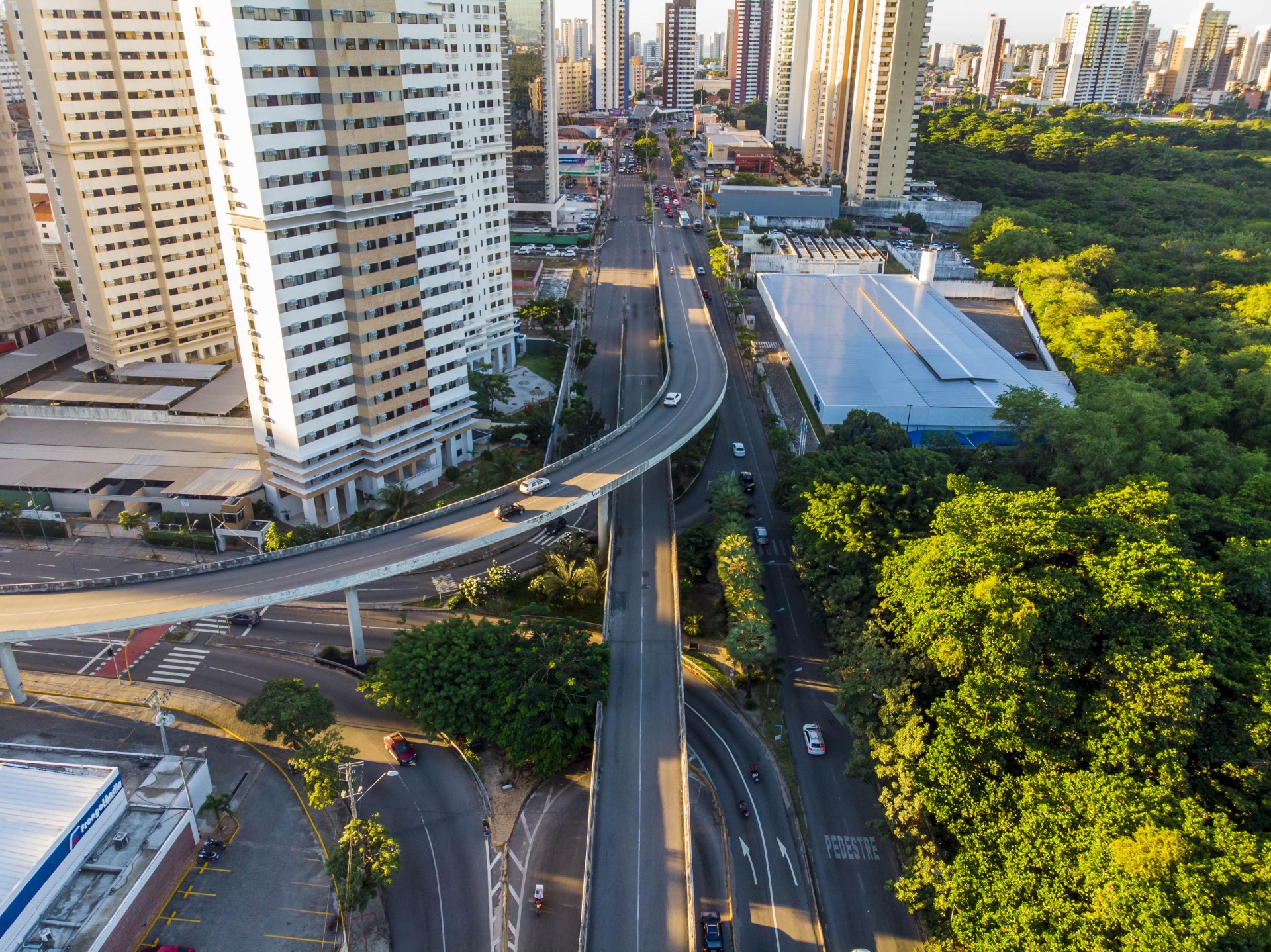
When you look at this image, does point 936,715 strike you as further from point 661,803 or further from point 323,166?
point 323,166

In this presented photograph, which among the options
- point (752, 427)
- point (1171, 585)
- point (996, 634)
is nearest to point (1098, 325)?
point (752, 427)

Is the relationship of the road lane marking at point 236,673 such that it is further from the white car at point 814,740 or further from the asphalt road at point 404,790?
the white car at point 814,740

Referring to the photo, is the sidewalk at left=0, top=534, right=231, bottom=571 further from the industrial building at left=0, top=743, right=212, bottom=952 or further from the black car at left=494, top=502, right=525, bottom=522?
the black car at left=494, top=502, right=525, bottom=522

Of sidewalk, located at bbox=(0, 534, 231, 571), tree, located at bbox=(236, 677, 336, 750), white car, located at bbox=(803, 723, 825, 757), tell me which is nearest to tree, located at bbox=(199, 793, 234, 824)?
tree, located at bbox=(236, 677, 336, 750)

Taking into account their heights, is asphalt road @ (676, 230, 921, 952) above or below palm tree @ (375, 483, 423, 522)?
below

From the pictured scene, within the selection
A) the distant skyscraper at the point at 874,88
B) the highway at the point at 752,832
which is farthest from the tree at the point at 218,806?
the distant skyscraper at the point at 874,88
